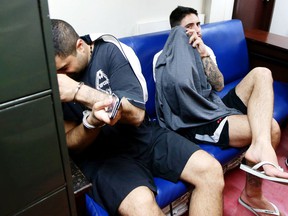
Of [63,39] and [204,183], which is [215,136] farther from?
[63,39]

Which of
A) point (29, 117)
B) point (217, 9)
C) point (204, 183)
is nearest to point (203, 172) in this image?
point (204, 183)

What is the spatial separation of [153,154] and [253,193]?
1.94 feet

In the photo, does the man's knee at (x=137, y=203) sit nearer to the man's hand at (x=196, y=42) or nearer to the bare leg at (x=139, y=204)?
the bare leg at (x=139, y=204)

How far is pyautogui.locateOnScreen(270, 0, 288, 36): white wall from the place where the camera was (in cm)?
310

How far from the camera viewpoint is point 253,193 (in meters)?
1.36

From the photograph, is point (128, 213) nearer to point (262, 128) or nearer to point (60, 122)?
point (60, 122)

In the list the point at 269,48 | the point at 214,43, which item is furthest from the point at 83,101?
the point at 269,48

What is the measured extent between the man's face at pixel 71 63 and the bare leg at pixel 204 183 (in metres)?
0.62

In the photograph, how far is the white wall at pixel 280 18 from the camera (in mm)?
3098

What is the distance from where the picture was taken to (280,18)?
3195 millimetres

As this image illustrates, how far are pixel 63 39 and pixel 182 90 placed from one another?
2.11 ft

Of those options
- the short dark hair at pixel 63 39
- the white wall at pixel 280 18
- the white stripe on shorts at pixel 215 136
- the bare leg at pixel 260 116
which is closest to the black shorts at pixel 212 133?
the white stripe on shorts at pixel 215 136

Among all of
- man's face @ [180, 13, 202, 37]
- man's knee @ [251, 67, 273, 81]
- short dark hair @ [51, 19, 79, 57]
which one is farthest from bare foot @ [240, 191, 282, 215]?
short dark hair @ [51, 19, 79, 57]

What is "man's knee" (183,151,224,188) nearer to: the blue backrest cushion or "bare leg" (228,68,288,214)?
"bare leg" (228,68,288,214)
